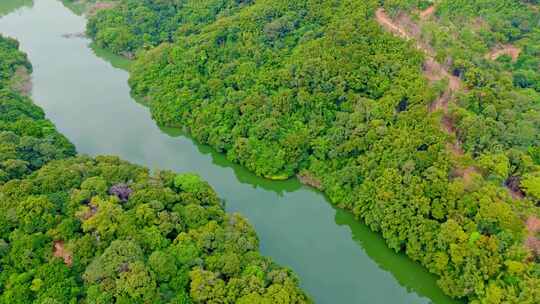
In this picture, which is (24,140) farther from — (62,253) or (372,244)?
(372,244)

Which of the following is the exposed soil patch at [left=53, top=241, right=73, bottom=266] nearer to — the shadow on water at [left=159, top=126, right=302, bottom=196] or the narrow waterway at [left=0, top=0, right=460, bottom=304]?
the narrow waterway at [left=0, top=0, right=460, bottom=304]

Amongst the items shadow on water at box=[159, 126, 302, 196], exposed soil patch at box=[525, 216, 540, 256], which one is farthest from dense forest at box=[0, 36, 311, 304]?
exposed soil patch at box=[525, 216, 540, 256]

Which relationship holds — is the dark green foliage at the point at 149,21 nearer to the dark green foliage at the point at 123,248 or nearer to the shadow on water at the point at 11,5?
the shadow on water at the point at 11,5

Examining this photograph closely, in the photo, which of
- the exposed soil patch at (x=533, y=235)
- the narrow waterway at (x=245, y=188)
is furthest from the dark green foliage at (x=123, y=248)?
the exposed soil patch at (x=533, y=235)

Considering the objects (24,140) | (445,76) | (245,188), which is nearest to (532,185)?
(445,76)

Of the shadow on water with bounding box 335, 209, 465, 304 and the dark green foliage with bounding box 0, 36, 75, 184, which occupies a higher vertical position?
the dark green foliage with bounding box 0, 36, 75, 184

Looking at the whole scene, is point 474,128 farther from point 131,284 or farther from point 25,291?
point 25,291
